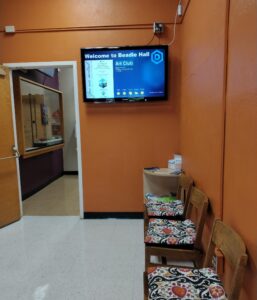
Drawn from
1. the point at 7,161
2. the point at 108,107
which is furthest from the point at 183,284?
the point at 7,161

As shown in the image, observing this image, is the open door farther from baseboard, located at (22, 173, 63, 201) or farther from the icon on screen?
the icon on screen

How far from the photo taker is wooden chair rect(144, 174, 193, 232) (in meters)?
2.32

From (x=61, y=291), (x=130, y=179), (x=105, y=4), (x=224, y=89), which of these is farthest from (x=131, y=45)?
(x=61, y=291)

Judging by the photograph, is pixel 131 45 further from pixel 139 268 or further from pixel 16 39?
pixel 139 268

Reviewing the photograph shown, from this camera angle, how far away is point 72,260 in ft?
8.02

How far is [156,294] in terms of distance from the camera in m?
1.27

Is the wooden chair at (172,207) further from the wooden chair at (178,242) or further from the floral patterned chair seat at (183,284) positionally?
the floral patterned chair seat at (183,284)

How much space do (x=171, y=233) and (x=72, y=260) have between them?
113 cm

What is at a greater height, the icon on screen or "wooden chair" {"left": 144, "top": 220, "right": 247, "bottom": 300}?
the icon on screen

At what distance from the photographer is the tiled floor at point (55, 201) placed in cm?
382

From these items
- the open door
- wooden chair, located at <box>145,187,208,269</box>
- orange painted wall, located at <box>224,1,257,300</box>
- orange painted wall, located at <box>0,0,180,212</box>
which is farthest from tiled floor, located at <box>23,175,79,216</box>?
orange painted wall, located at <box>224,1,257,300</box>

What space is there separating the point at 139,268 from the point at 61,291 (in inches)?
28.0

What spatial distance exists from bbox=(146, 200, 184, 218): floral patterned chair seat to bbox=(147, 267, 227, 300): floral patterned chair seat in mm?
876

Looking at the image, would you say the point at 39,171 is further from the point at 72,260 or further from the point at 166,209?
the point at 166,209
